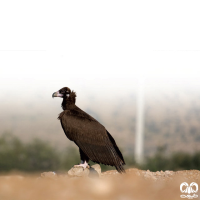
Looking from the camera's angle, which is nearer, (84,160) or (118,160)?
(118,160)

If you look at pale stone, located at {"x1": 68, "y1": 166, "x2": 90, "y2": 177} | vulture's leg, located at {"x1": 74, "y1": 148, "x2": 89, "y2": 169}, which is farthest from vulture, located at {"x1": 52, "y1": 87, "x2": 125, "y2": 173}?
pale stone, located at {"x1": 68, "y1": 166, "x2": 90, "y2": 177}

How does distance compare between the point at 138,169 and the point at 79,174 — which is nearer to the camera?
the point at 79,174

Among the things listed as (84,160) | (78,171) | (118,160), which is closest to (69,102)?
(84,160)

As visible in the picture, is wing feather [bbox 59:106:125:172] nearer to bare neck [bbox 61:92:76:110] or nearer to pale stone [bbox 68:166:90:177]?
bare neck [bbox 61:92:76:110]

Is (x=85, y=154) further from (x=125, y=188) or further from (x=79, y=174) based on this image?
(x=125, y=188)

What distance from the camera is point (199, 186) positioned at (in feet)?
30.3

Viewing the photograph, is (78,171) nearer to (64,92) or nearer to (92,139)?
(92,139)

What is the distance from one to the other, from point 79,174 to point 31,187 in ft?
5.00

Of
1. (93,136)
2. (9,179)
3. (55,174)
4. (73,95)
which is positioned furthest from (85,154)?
(9,179)

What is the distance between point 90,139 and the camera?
389 inches

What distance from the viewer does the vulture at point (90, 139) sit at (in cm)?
979

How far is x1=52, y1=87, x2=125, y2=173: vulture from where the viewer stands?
32.1 ft

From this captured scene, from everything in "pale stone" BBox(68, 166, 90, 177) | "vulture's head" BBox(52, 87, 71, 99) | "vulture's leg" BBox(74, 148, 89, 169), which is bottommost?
"pale stone" BBox(68, 166, 90, 177)

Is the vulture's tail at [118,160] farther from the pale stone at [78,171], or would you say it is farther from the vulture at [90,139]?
the pale stone at [78,171]
